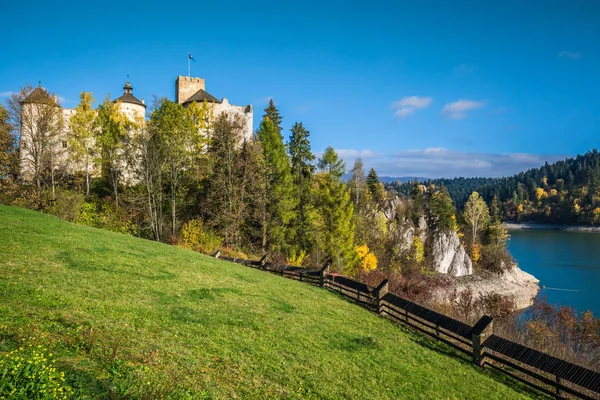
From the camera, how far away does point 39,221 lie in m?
19.3

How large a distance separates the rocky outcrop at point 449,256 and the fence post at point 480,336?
4763cm

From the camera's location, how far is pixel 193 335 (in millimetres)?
9375

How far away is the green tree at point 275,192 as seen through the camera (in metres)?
37.3

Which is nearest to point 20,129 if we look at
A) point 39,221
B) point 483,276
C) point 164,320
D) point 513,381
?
point 39,221

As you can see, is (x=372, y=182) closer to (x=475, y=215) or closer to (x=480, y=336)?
(x=475, y=215)

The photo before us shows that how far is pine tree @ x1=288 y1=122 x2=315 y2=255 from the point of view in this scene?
39.6 metres

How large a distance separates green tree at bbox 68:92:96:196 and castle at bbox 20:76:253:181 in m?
0.73

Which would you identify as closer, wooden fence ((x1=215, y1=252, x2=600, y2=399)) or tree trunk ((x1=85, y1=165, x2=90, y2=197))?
wooden fence ((x1=215, y1=252, x2=600, y2=399))

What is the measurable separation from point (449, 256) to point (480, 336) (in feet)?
165

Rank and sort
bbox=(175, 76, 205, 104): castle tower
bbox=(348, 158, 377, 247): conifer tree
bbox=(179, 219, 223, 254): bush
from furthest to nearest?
bbox=(175, 76, 205, 104): castle tower < bbox=(348, 158, 377, 247): conifer tree < bbox=(179, 219, 223, 254): bush

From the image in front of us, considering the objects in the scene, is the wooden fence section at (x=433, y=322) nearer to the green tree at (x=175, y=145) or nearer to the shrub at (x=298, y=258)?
the shrub at (x=298, y=258)

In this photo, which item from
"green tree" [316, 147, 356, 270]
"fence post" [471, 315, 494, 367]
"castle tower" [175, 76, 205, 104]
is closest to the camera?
"fence post" [471, 315, 494, 367]

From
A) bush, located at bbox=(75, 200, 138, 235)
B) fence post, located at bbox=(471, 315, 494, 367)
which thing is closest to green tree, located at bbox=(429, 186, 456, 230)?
bush, located at bbox=(75, 200, 138, 235)

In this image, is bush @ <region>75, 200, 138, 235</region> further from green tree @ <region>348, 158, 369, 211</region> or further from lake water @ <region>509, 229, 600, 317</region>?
lake water @ <region>509, 229, 600, 317</region>
